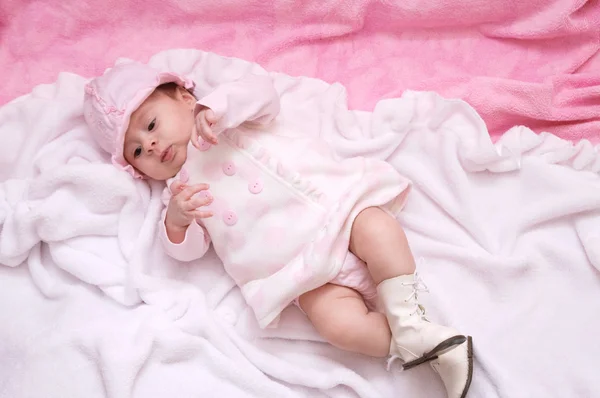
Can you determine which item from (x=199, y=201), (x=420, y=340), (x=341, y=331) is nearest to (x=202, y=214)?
(x=199, y=201)

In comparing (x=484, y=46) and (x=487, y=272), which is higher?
(x=484, y=46)

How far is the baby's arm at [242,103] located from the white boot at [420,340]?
0.41 metres

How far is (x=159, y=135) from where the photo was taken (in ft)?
3.92

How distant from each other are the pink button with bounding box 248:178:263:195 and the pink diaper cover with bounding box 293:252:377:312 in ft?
0.70

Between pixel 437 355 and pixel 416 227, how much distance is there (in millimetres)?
321

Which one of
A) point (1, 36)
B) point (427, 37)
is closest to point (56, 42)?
point (1, 36)

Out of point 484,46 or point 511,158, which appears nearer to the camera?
point 511,158

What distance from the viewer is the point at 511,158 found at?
1.24m

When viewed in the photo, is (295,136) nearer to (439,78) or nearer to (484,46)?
(439,78)

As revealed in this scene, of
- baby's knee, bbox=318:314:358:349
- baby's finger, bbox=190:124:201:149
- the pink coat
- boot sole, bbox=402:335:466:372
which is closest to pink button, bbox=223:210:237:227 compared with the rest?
the pink coat

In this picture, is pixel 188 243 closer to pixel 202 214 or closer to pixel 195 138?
pixel 202 214

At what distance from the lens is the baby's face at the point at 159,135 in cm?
120

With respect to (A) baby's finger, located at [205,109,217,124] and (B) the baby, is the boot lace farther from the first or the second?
(A) baby's finger, located at [205,109,217,124]

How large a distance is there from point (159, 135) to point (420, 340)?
2.10 ft
